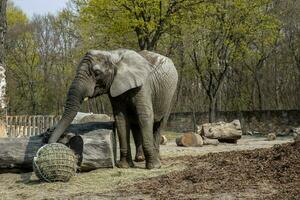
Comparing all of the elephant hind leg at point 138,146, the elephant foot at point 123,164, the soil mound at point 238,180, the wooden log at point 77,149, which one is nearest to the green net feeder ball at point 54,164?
the wooden log at point 77,149

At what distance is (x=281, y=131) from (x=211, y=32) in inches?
324

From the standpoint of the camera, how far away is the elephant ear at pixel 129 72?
39.8 ft

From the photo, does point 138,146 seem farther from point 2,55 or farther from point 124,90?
point 2,55

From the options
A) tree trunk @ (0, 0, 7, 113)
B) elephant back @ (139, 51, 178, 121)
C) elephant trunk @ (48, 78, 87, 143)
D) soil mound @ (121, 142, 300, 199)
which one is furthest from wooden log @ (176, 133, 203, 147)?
elephant trunk @ (48, 78, 87, 143)

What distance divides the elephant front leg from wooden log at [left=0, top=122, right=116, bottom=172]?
260 mm

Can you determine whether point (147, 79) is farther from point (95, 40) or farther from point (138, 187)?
→ point (95, 40)

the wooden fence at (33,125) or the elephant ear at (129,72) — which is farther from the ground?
the elephant ear at (129,72)

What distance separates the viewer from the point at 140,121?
1230 cm

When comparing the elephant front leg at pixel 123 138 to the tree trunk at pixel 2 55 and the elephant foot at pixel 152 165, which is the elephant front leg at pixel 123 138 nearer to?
the elephant foot at pixel 152 165

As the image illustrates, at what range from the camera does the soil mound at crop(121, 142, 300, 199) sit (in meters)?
8.42

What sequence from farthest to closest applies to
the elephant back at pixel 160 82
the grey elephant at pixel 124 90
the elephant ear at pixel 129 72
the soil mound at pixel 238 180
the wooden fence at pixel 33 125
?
the wooden fence at pixel 33 125, the elephant back at pixel 160 82, the elephant ear at pixel 129 72, the grey elephant at pixel 124 90, the soil mound at pixel 238 180

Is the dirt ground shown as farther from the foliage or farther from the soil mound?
the foliage

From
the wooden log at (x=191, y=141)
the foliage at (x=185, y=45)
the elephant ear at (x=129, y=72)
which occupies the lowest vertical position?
the wooden log at (x=191, y=141)

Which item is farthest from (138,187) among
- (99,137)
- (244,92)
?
(244,92)
